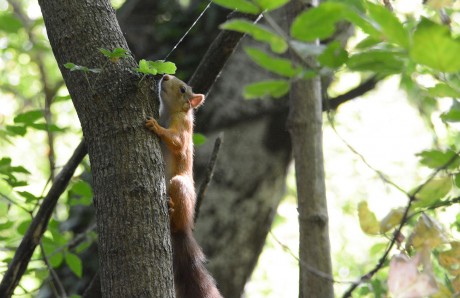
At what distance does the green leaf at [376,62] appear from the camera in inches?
49.3

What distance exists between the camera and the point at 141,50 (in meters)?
5.36

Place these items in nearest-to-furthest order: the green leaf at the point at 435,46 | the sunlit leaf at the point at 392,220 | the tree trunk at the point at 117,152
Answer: the green leaf at the point at 435,46 → the tree trunk at the point at 117,152 → the sunlit leaf at the point at 392,220

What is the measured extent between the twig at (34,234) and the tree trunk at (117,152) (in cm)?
107

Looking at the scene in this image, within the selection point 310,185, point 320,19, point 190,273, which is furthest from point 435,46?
point 190,273

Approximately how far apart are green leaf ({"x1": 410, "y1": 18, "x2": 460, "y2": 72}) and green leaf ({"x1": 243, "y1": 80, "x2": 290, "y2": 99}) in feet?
1.02

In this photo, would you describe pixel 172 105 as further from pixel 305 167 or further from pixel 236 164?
pixel 305 167

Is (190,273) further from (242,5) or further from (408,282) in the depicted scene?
(242,5)

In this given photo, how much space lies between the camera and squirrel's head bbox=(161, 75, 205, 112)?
170 inches

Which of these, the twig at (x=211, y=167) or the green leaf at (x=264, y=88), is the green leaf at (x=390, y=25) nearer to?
the green leaf at (x=264, y=88)

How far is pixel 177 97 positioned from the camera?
439 centimetres

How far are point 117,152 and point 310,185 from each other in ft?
4.37

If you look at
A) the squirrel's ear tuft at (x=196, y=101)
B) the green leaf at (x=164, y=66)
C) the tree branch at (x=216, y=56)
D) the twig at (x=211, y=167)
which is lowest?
the green leaf at (x=164, y=66)

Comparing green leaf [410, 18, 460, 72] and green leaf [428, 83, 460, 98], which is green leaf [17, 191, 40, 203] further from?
green leaf [410, 18, 460, 72]

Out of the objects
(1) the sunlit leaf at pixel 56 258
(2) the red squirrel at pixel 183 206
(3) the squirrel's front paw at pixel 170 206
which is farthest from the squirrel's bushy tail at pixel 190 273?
(1) the sunlit leaf at pixel 56 258
